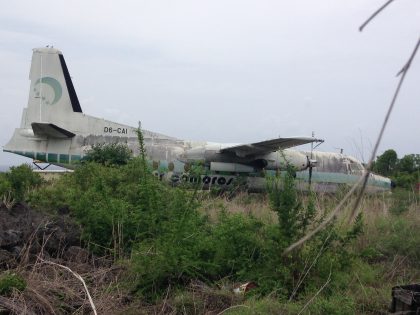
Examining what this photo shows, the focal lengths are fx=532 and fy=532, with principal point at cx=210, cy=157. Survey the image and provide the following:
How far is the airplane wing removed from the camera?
2039 cm

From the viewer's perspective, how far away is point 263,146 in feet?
68.3

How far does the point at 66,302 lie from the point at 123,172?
164 inches

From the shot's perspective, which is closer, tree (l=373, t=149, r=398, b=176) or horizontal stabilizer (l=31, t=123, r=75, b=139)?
horizontal stabilizer (l=31, t=123, r=75, b=139)

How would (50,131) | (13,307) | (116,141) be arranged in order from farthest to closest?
1. (116,141)
2. (50,131)
3. (13,307)

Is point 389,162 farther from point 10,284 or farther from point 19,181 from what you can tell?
point 10,284

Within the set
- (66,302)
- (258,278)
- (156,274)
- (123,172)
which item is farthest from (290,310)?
(123,172)

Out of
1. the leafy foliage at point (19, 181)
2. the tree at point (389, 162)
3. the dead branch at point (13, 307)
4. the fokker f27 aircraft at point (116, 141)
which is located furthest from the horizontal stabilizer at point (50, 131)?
the dead branch at point (13, 307)

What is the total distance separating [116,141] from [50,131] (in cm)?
246

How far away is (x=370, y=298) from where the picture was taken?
5.59 meters

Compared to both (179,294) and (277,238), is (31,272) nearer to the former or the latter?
(179,294)

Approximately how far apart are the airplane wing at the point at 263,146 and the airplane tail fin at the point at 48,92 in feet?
21.5

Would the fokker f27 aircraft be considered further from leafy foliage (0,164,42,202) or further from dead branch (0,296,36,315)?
dead branch (0,296,36,315)

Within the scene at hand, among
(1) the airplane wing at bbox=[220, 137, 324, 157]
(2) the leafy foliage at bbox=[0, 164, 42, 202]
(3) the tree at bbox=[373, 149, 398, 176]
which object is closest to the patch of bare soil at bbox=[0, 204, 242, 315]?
(2) the leafy foliage at bbox=[0, 164, 42, 202]

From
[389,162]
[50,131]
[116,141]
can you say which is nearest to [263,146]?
[116,141]
